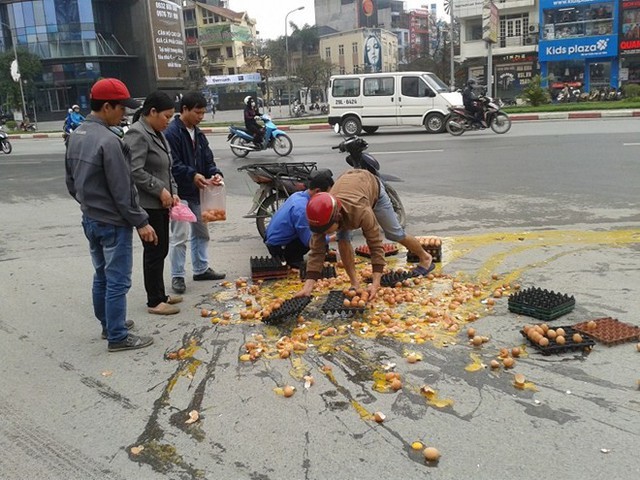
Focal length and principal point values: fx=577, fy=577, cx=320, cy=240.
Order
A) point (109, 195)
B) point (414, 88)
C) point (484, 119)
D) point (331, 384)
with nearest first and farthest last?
point (331, 384)
point (109, 195)
point (484, 119)
point (414, 88)

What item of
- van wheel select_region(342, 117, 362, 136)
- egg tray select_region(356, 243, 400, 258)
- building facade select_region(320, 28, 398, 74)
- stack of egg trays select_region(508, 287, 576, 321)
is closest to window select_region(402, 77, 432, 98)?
van wheel select_region(342, 117, 362, 136)

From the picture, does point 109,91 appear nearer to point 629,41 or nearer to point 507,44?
point 629,41

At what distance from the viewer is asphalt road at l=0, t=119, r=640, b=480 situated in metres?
Answer: 2.82

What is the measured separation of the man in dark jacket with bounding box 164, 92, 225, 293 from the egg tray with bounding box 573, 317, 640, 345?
3.43 meters

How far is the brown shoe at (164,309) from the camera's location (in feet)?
16.1

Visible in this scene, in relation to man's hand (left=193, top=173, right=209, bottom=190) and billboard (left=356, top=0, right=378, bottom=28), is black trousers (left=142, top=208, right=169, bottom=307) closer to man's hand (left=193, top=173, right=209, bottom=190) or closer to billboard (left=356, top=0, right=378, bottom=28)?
man's hand (left=193, top=173, right=209, bottom=190)

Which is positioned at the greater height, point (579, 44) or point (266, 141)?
point (579, 44)

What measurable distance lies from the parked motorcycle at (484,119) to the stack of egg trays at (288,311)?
1519 centimetres

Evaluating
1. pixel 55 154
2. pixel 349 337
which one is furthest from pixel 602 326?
pixel 55 154

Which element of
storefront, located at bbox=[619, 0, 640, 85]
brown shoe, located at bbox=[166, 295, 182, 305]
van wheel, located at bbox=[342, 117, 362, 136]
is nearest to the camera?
brown shoe, located at bbox=[166, 295, 182, 305]

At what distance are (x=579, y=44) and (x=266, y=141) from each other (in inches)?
1409

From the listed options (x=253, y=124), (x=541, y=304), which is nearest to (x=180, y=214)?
(x=541, y=304)

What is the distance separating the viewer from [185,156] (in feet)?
17.9

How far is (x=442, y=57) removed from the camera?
4897 centimetres
